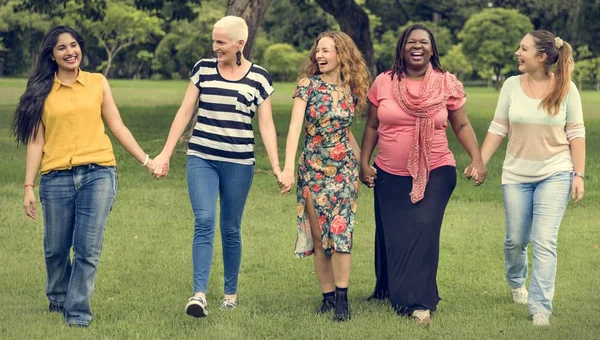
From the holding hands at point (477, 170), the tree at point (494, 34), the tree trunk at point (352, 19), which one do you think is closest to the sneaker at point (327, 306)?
the holding hands at point (477, 170)

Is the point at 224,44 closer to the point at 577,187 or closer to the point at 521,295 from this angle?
the point at 577,187

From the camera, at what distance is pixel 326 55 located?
729 cm

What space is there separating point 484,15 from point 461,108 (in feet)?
244

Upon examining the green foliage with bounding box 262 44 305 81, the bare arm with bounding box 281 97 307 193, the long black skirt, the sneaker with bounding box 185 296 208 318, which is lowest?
the green foliage with bounding box 262 44 305 81

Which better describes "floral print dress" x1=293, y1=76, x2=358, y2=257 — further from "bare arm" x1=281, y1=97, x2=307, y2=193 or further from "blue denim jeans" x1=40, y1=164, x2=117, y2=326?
"blue denim jeans" x1=40, y1=164, x2=117, y2=326

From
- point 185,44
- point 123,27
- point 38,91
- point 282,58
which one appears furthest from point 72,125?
point 185,44

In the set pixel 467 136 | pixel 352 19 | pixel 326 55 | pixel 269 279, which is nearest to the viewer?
pixel 326 55

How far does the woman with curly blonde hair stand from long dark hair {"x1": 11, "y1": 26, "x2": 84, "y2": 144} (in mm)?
1536

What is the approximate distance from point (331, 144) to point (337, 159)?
11 cm

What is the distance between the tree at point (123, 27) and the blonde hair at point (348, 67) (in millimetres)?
68958

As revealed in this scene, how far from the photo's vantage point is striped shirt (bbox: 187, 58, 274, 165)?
7.22 m

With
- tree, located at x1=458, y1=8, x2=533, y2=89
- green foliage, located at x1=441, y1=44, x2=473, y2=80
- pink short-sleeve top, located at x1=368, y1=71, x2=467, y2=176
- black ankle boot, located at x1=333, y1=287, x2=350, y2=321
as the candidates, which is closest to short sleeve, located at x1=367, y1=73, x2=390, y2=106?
pink short-sleeve top, located at x1=368, y1=71, x2=467, y2=176

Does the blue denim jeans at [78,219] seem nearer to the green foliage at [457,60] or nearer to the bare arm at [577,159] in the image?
the bare arm at [577,159]

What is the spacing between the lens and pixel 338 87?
738cm
